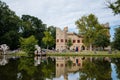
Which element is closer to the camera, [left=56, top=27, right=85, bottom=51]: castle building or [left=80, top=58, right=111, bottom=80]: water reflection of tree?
[left=80, top=58, right=111, bottom=80]: water reflection of tree

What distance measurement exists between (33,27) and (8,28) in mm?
29917

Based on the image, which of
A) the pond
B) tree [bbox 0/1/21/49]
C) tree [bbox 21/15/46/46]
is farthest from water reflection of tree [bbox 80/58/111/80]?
tree [bbox 21/15/46/46]

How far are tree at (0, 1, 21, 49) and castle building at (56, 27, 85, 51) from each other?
14086 millimetres

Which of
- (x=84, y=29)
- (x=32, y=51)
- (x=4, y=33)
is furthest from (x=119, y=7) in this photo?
(x=4, y=33)

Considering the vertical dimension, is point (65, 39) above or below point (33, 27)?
below

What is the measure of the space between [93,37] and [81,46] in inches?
808

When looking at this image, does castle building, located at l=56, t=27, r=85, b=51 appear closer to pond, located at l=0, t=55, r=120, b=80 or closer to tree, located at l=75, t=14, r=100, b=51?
tree, located at l=75, t=14, r=100, b=51

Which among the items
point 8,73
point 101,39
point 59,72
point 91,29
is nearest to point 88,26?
point 91,29

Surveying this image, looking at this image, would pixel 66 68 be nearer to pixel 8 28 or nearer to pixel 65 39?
pixel 8 28

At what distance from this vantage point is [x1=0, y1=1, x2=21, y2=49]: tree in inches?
3324

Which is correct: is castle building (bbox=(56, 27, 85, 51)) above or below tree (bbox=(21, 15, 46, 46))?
below

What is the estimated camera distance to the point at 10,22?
89.5 m

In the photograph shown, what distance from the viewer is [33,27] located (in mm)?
119188

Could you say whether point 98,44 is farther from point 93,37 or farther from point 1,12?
point 1,12
